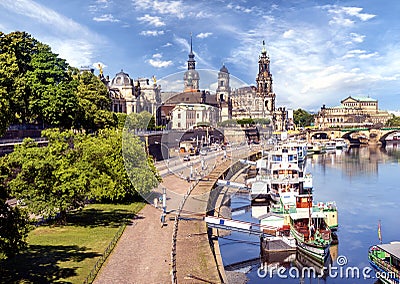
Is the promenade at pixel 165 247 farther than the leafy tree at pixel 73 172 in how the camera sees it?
No

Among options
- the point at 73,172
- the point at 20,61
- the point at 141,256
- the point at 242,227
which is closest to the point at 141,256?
the point at 141,256

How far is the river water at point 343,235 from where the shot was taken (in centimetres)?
3516

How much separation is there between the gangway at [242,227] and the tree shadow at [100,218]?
724 cm

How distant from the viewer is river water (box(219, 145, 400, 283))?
115ft

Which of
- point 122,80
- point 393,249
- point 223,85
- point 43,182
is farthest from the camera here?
point 122,80

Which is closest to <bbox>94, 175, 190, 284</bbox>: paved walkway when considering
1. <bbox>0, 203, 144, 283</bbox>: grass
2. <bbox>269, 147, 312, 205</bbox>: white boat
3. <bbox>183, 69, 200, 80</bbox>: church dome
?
<bbox>0, 203, 144, 283</bbox>: grass

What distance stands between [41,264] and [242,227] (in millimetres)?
19672

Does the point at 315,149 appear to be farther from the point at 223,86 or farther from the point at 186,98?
the point at 223,86

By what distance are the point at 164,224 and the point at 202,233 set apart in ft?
→ 13.6

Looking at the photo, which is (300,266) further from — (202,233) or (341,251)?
(202,233)

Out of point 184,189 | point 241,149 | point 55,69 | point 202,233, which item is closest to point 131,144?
point 184,189

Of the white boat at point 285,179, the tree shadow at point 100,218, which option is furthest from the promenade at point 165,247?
the white boat at point 285,179

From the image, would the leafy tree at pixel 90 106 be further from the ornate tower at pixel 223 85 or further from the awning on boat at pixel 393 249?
the awning on boat at pixel 393 249

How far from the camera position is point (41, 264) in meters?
27.2
